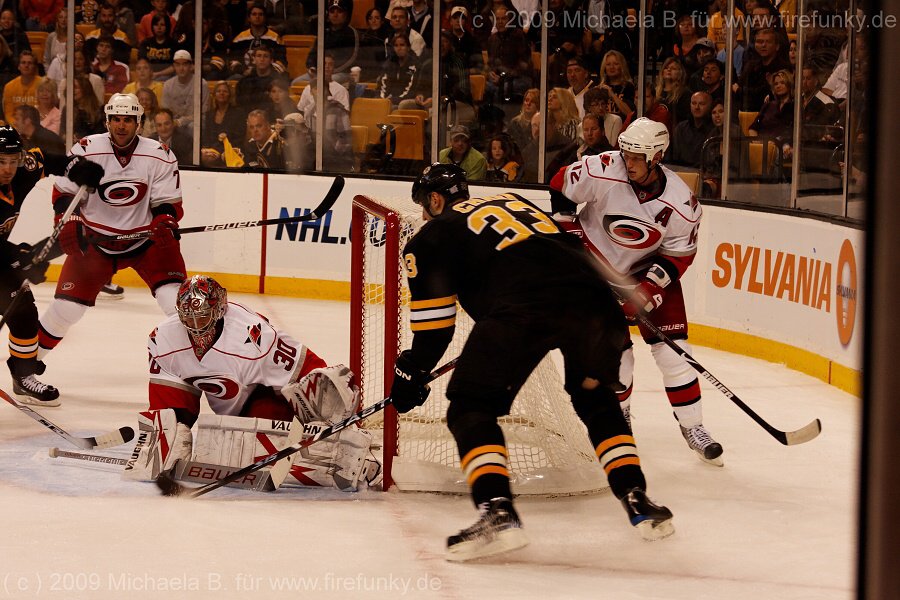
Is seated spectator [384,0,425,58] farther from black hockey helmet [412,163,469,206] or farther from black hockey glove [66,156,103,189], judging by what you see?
black hockey helmet [412,163,469,206]

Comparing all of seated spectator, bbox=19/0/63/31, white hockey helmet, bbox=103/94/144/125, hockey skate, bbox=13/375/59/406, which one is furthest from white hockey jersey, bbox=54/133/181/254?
seated spectator, bbox=19/0/63/31

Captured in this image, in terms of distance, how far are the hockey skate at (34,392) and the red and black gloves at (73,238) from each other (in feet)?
1.71

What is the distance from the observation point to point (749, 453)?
13.7 ft

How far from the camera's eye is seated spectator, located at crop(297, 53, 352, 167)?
7.62 metres

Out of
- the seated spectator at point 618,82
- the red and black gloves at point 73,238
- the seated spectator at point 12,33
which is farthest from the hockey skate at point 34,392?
the seated spectator at point 12,33

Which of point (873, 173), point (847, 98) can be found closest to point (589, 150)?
point (847, 98)

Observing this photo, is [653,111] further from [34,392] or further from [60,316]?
[34,392]

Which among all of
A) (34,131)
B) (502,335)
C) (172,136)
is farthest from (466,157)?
(502,335)

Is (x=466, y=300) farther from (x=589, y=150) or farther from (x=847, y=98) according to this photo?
(x=589, y=150)

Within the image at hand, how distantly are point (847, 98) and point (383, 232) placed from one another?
100 inches

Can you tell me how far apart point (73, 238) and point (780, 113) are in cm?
344

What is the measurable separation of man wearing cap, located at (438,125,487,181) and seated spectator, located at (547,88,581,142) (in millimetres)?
456

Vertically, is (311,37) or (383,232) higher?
(311,37)

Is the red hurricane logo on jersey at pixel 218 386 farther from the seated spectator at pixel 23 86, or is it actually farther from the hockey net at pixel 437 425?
the seated spectator at pixel 23 86
